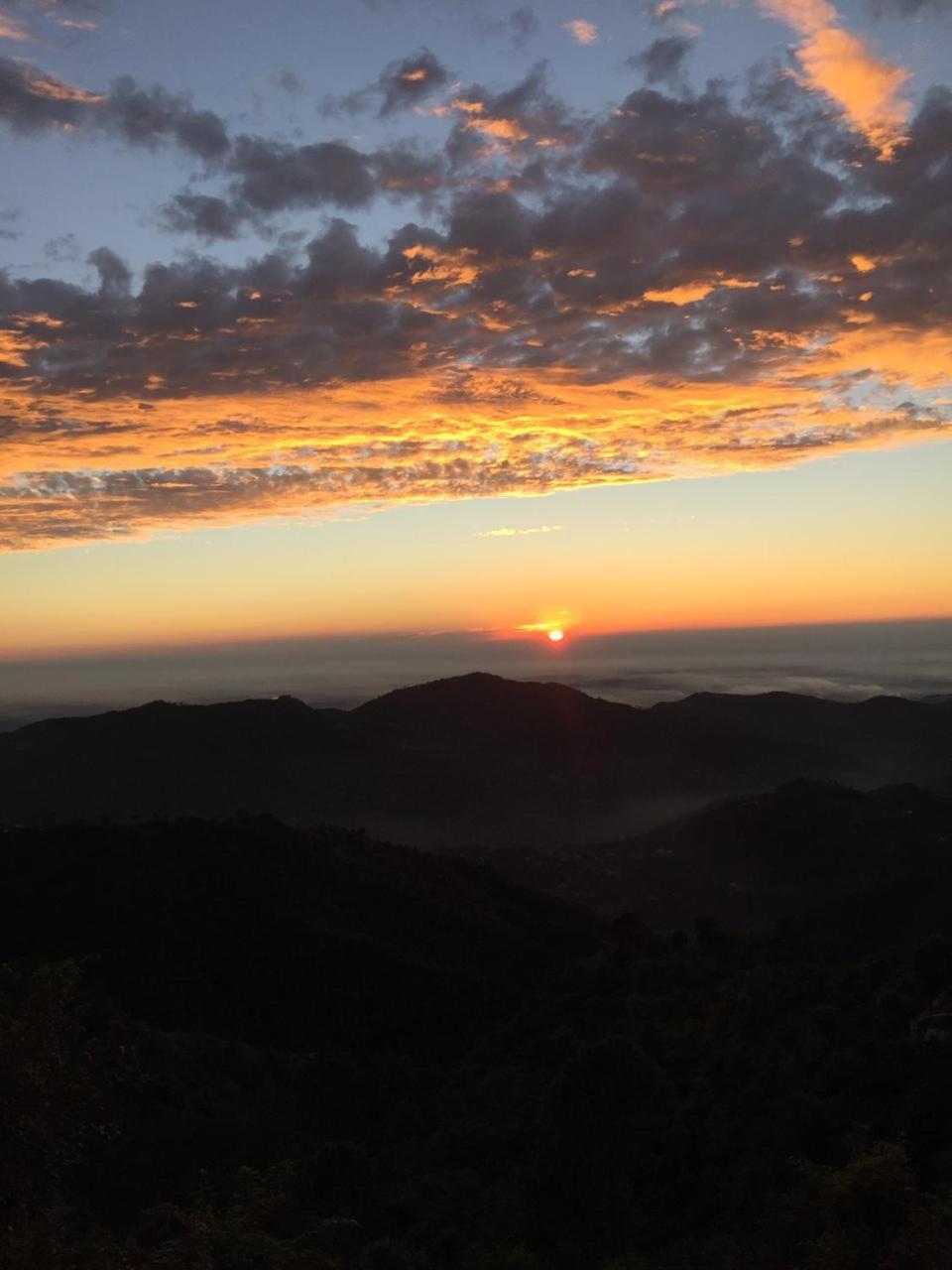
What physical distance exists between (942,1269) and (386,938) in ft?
163

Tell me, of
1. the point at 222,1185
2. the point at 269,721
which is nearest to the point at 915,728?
the point at 269,721

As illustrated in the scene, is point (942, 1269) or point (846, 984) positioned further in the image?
point (846, 984)

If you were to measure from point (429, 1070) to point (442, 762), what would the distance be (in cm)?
11370

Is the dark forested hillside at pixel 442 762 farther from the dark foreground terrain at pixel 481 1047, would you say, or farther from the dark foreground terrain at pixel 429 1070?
the dark foreground terrain at pixel 429 1070

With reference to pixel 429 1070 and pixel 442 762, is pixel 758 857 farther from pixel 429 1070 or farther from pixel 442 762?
pixel 429 1070

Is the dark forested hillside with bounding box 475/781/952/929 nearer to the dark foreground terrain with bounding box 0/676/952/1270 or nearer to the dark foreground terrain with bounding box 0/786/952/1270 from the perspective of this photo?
the dark foreground terrain with bounding box 0/676/952/1270

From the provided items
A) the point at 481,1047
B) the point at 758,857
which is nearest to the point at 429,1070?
the point at 481,1047

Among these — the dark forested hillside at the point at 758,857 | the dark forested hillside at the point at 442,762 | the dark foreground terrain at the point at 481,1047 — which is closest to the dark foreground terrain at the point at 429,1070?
the dark foreground terrain at the point at 481,1047

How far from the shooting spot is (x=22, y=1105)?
9.90 meters

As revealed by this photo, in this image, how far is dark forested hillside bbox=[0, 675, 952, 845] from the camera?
135125mm

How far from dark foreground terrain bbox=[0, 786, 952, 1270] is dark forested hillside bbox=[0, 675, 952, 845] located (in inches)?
2586

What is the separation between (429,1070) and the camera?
4075 cm

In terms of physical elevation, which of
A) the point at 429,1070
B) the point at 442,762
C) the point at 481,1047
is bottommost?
the point at 442,762

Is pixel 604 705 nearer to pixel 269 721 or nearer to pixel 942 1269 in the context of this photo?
pixel 269 721
